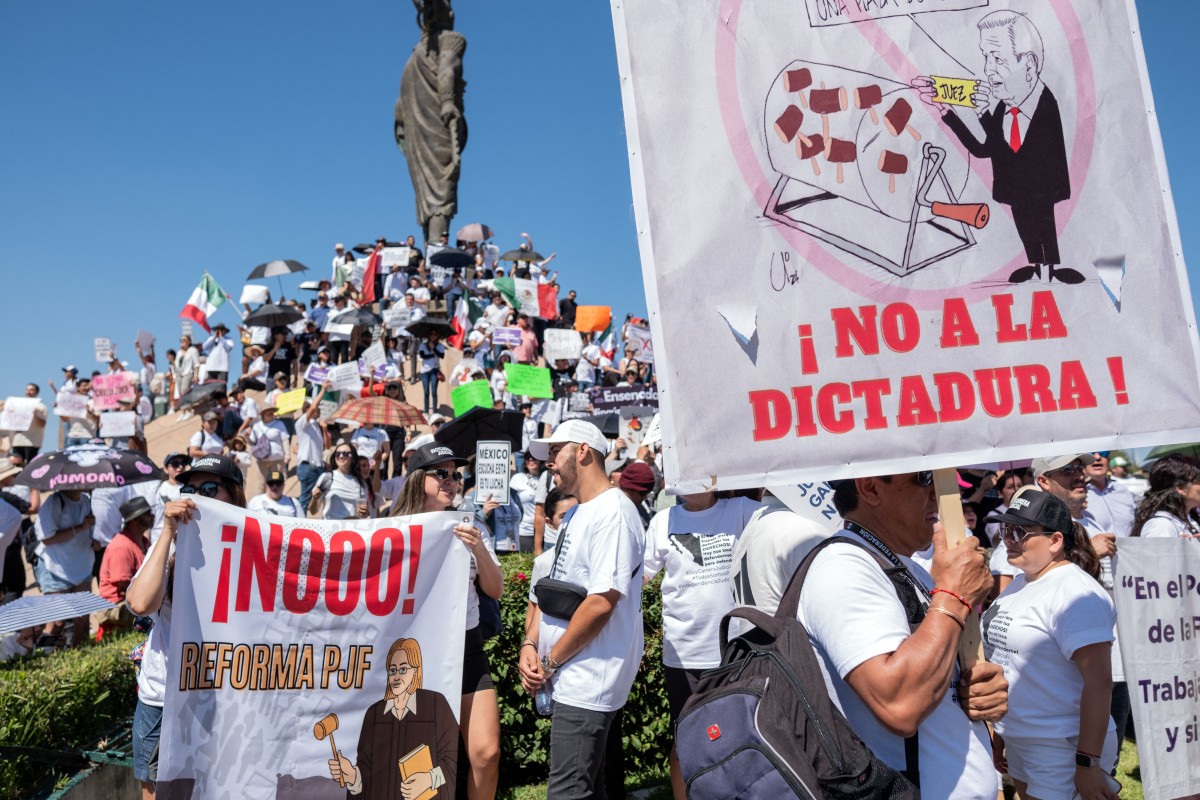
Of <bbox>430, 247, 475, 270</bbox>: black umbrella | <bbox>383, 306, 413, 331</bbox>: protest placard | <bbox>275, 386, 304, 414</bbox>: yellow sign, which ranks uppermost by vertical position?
<bbox>430, 247, 475, 270</bbox>: black umbrella

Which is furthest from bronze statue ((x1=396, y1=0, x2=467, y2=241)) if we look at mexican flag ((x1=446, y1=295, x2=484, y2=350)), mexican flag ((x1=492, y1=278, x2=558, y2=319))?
mexican flag ((x1=492, y1=278, x2=558, y2=319))

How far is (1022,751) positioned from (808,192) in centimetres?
232

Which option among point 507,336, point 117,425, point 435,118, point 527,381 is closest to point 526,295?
A: point 507,336

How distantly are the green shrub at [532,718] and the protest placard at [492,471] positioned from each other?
3.38 meters

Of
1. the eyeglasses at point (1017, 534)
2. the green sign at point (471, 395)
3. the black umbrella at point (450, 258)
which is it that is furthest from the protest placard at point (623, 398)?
the black umbrella at point (450, 258)

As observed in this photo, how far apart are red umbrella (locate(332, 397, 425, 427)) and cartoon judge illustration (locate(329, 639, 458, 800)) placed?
8330 mm

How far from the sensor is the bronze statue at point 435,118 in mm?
32344

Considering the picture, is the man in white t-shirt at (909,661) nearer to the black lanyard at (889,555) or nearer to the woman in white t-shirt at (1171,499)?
the black lanyard at (889,555)

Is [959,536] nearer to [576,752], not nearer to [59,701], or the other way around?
[576,752]

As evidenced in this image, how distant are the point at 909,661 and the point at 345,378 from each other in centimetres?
1345

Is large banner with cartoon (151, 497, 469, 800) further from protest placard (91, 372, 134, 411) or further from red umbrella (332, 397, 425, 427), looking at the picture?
protest placard (91, 372, 134, 411)

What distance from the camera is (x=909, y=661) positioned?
202 cm

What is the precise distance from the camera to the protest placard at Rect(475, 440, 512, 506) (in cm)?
953

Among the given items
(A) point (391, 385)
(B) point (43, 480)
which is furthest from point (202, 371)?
(B) point (43, 480)
